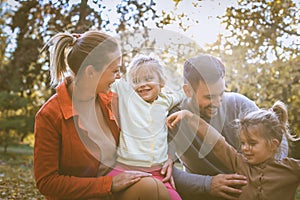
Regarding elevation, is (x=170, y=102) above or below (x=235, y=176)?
above

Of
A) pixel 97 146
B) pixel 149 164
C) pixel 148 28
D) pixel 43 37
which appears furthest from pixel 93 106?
pixel 43 37

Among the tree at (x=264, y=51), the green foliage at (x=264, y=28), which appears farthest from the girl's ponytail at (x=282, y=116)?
the green foliage at (x=264, y=28)

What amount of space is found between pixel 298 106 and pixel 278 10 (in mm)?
936

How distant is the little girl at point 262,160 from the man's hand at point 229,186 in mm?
26

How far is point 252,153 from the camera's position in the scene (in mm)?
1942

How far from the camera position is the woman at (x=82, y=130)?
70.4 inches

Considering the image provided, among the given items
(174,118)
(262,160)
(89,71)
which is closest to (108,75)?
(89,71)

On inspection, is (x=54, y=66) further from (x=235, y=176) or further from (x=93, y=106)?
(x=235, y=176)

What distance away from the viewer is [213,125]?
2258 millimetres

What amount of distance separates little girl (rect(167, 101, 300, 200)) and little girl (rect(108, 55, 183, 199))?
0.08 m

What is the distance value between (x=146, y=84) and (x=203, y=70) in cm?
32

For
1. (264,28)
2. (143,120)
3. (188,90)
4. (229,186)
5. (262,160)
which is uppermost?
(264,28)

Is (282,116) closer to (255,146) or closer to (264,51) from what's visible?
(255,146)

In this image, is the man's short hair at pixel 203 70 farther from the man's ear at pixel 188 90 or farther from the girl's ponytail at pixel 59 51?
the girl's ponytail at pixel 59 51
